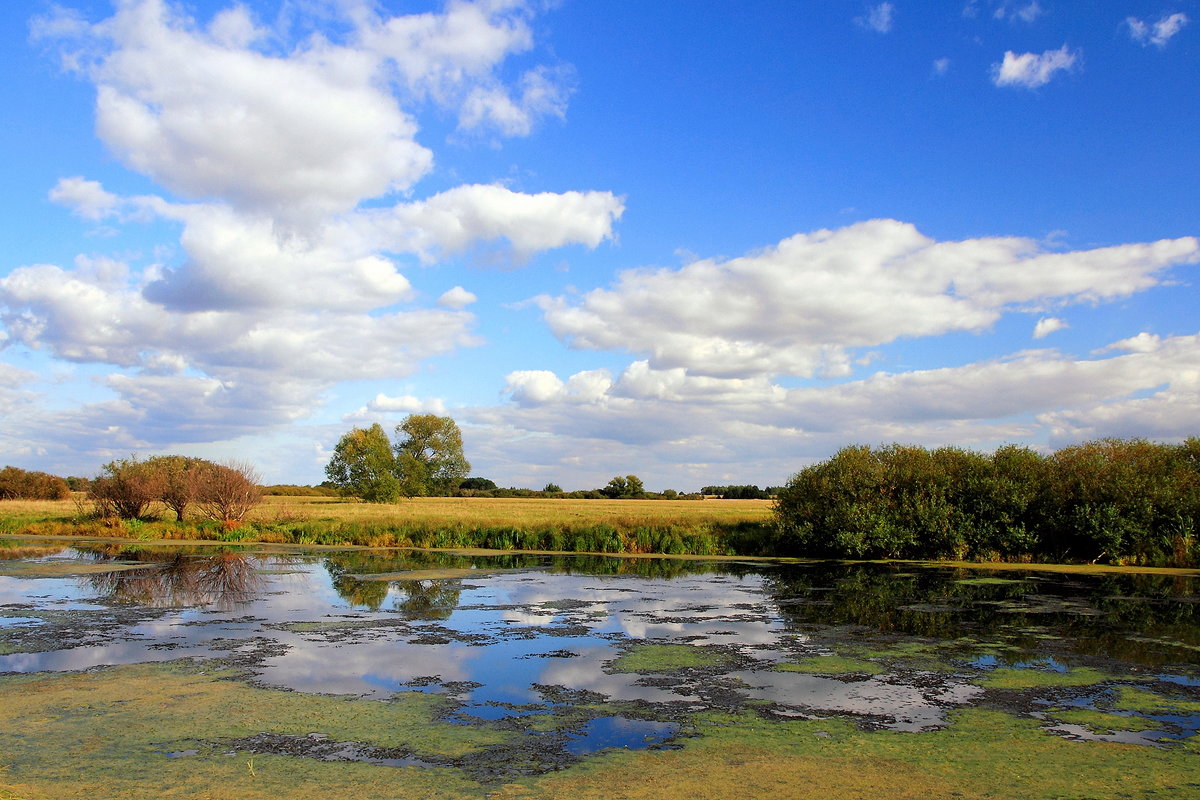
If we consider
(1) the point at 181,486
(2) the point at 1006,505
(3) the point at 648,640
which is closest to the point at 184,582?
(3) the point at 648,640

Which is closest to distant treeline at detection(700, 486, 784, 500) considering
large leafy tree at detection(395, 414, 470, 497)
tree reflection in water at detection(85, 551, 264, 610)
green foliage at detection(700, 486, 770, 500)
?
green foliage at detection(700, 486, 770, 500)

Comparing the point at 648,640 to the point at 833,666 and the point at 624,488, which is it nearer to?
the point at 833,666

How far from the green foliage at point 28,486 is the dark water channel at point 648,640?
58.1m

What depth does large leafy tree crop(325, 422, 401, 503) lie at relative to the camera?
75312 mm

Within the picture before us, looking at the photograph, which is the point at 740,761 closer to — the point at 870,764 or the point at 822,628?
the point at 870,764

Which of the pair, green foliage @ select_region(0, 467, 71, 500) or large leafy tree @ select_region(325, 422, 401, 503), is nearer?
green foliage @ select_region(0, 467, 71, 500)

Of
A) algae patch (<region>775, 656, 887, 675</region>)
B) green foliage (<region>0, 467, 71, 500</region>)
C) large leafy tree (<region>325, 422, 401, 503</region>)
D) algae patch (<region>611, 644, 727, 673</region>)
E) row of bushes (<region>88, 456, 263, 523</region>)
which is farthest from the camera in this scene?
large leafy tree (<region>325, 422, 401, 503</region>)

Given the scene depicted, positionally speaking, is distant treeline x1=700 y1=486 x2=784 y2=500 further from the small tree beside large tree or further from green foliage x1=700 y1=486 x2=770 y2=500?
the small tree beside large tree

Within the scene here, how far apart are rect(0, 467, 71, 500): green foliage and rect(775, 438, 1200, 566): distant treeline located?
223ft

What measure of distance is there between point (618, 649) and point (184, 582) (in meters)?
13.4

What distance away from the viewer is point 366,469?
75.6 m

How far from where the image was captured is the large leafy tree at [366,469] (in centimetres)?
7531

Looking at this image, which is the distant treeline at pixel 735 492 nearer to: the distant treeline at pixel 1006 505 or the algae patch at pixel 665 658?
the distant treeline at pixel 1006 505

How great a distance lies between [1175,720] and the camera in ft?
26.4
